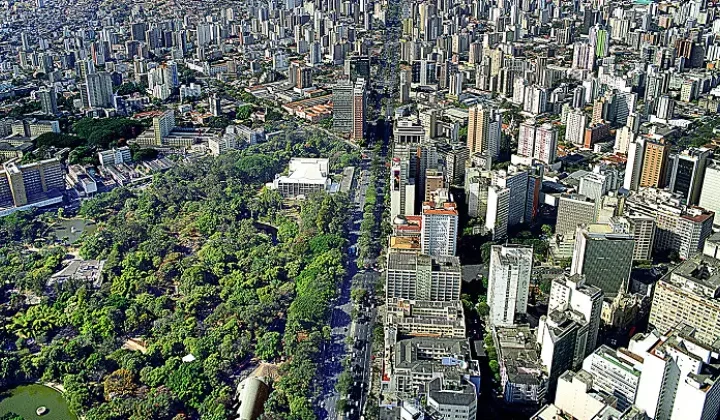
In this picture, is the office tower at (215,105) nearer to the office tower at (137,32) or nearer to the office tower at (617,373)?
the office tower at (137,32)

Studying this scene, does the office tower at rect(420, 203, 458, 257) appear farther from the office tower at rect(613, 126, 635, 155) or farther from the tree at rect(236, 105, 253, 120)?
the tree at rect(236, 105, 253, 120)

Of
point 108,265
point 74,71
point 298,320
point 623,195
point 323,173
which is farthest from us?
point 74,71

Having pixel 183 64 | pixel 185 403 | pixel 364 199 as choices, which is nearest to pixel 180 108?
pixel 183 64

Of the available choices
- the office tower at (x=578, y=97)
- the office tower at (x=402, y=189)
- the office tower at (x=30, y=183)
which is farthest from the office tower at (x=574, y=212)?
the office tower at (x=30, y=183)

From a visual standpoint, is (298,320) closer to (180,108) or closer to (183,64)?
(180,108)

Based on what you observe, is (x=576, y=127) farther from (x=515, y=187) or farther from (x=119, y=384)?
(x=119, y=384)

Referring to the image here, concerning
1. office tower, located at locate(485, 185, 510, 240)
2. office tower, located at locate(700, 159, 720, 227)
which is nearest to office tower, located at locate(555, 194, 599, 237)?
office tower, located at locate(485, 185, 510, 240)
